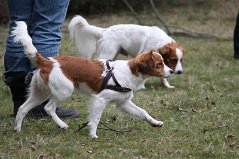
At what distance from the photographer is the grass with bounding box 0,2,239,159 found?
4125mm

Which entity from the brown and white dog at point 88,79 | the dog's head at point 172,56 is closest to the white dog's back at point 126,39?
the dog's head at point 172,56

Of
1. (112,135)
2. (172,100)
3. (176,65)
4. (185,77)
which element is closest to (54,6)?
(112,135)

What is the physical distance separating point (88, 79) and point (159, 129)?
79 centimetres

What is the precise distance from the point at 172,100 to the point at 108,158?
2.42m

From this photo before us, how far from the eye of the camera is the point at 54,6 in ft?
15.9

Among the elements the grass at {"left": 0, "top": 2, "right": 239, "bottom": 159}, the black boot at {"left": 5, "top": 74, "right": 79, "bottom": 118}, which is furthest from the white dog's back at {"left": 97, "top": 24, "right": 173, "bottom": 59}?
the black boot at {"left": 5, "top": 74, "right": 79, "bottom": 118}

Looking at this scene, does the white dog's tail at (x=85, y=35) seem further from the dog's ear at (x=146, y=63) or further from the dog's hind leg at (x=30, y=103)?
the dog's ear at (x=146, y=63)

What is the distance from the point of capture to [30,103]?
4754 millimetres

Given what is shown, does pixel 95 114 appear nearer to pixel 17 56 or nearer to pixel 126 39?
pixel 17 56

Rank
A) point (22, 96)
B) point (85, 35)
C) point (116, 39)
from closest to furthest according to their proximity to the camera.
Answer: point (22, 96), point (116, 39), point (85, 35)

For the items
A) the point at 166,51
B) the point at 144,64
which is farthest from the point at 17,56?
the point at 166,51

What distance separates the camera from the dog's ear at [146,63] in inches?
183

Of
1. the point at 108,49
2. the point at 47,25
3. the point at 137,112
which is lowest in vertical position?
the point at 108,49

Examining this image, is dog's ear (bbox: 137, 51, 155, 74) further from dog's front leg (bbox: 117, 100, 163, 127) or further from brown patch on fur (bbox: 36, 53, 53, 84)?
brown patch on fur (bbox: 36, 53, 53, 84)
